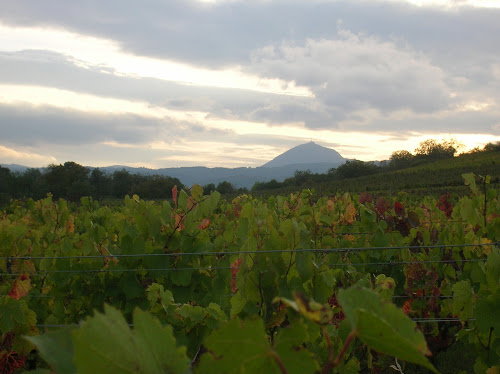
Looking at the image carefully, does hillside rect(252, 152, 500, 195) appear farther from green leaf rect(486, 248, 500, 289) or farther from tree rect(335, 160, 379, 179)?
green leaf rect(486, 248, 500, 289)

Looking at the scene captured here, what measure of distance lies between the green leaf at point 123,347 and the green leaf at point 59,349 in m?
0.11

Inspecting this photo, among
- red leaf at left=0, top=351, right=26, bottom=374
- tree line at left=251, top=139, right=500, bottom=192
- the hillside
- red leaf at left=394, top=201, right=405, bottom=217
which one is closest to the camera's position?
red leaf at left=0, top=351, right=26, bottom=374

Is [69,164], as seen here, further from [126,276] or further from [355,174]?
[126,276]

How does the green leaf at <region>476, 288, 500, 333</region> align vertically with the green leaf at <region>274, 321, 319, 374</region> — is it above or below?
below

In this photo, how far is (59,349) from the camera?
564 mm

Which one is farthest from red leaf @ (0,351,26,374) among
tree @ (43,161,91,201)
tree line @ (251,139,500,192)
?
tree line @ (251,139,500,192)

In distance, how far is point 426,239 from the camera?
15.5ft

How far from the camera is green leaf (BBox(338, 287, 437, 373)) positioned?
502 mm

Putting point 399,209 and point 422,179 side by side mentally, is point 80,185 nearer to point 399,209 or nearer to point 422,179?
point 422,179

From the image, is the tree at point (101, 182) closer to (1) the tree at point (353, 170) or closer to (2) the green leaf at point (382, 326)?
(1) the tree at point (353, 170)

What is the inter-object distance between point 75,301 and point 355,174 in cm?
6478

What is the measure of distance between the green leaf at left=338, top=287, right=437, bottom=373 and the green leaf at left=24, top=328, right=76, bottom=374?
1.12 ft

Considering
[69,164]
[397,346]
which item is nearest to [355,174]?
[69,164]

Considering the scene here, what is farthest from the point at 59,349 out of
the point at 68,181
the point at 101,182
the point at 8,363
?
the point at 101,182
